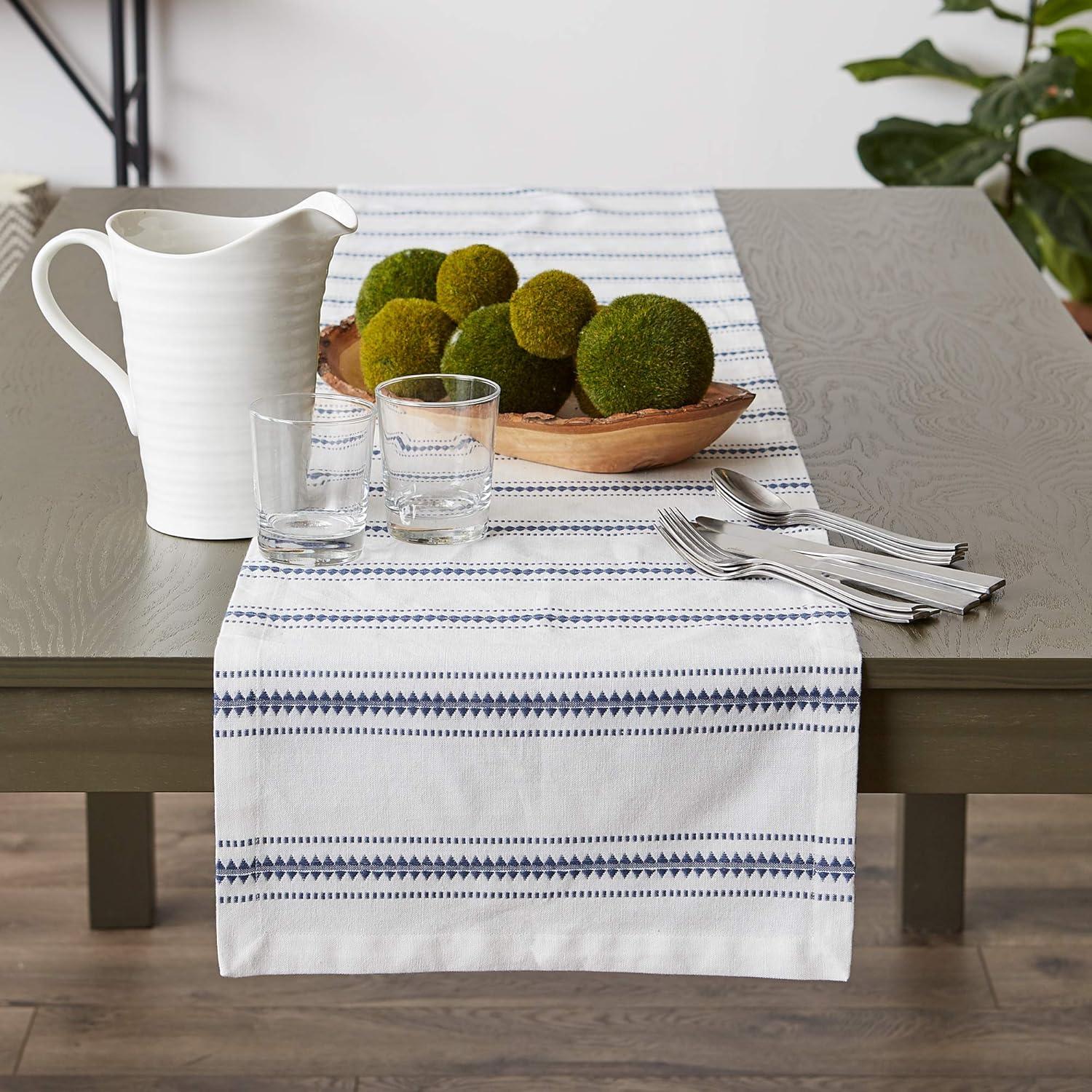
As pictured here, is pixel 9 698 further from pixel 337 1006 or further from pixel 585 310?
pixel 337 1006

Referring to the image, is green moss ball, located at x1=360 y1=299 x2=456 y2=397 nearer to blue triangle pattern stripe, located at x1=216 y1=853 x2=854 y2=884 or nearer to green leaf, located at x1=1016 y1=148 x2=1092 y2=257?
blue triangle pattern stripe, located at x1=216 y1=853 x2=854 y2=884

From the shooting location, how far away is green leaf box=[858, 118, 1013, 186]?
9.67ft

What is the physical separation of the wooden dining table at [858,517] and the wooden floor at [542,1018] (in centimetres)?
8

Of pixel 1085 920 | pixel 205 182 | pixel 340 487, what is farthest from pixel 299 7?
pixel 340 487

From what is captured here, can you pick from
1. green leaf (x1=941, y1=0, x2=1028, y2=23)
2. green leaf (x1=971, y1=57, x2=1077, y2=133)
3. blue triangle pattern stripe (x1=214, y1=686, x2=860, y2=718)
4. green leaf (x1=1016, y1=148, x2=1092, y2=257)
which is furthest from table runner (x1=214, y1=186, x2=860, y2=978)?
green leaf (x1=941, y1=0, x2=1028, y2=23)

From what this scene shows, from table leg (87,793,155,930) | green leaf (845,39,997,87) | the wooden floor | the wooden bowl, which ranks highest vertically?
green leaf (845,39,997,87)

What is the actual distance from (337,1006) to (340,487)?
90 cm

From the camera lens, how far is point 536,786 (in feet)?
2.36

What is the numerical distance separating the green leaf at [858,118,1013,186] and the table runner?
2389 millimetres

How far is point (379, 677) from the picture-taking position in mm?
713

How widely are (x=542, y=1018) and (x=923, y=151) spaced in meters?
2.06

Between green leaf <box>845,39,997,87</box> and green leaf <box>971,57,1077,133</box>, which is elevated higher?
green leaf <box>845,39,997,87</box>

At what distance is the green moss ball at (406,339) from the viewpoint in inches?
39.0

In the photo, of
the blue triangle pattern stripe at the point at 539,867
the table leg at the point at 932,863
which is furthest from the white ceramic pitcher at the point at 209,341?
the table leg at the point at 932,863
